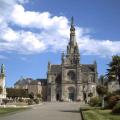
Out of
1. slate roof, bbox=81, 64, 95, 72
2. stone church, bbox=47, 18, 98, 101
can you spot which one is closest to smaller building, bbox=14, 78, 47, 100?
stone church, bbox=47, 18, 98, 101

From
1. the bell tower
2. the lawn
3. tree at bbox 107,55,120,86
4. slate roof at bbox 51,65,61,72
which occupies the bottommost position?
the lawn

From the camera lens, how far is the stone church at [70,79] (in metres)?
171

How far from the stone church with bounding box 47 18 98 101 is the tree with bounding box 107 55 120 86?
111872 millimetres

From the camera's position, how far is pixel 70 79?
174m

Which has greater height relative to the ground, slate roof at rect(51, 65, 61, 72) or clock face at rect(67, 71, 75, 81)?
slate roof at rect(51, 65, 61, 72)

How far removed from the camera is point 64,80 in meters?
173

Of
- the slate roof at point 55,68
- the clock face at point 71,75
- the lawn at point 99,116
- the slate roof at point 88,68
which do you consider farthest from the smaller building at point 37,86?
the lawn at point 99,116

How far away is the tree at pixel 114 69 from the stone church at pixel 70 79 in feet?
367

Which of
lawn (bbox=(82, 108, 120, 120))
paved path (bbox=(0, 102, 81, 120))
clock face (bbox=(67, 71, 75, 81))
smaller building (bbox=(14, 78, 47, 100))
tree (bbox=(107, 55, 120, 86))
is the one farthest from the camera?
smaller building (bbox=(14, 78, 47, 100))

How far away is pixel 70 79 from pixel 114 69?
394 feet

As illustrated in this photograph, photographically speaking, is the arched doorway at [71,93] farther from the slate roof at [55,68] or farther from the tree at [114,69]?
the tree at [114,69]

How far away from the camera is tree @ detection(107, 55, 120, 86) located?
53281mm

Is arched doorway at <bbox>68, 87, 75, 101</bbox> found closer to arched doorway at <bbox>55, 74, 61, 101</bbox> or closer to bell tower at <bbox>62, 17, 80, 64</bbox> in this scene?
arched doorway at <bbox>55, 74, 61, 101</bbox>

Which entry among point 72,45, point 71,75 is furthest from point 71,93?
point 72,45
